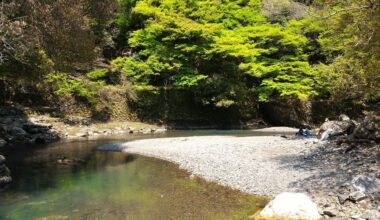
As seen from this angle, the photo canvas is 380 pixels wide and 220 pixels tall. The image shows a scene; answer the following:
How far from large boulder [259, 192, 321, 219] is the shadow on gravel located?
75.6 inches

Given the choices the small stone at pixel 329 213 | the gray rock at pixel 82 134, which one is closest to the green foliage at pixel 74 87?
the gray rock at pixel 82 134

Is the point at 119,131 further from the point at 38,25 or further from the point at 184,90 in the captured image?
the point at 38,25

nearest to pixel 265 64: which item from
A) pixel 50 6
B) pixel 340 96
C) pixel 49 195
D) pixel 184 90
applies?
pixel 184 90

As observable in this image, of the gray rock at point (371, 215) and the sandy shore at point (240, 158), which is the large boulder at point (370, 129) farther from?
the gray rock at point (371, 215)

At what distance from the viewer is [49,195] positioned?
39.8 feet

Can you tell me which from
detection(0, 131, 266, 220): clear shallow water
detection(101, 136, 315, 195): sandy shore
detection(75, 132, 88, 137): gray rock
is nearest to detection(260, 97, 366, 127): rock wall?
detection(101, 136, 315, 195): sandy shore

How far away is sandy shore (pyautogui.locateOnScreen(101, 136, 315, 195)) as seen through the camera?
497 inches

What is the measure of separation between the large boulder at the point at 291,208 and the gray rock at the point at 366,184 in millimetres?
1550

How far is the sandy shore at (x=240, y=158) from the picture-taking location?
1262 cm

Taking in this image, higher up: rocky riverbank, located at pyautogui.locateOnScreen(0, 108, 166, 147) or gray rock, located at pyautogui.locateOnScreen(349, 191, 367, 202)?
rocky riverbank, located at pyautogui.locateOnScreen(0, 108, 166, 147)

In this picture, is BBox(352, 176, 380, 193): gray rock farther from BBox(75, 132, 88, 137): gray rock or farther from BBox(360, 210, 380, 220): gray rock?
BBox(75, 132, 88, 137): gray rock

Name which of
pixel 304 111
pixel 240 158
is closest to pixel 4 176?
pixel 240 158

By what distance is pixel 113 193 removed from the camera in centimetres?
1234

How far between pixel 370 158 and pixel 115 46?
104 ft
